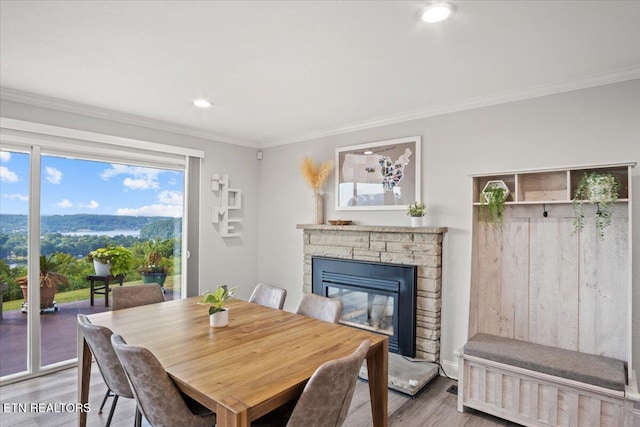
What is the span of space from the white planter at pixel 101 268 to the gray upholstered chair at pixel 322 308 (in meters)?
2.25

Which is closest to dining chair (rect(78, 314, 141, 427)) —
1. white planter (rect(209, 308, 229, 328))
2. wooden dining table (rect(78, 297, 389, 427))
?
wooden dining table (rect(78, 297, 389, 427))

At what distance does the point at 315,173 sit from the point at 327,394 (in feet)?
9.81

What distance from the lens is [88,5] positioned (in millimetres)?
1790

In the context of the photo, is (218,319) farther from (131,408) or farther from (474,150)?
(474,150)

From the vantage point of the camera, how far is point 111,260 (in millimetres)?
3793

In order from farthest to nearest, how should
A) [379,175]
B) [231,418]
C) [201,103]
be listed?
[379,175] → [201,103] → [231,418]

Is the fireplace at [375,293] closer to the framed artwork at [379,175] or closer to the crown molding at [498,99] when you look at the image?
the framed artwork at [379,175]

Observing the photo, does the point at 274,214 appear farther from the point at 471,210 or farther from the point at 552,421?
the point at 552,421

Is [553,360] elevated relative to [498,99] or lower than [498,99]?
lower

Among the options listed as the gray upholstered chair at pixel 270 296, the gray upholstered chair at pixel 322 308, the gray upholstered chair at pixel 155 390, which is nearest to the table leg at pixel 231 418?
the gray upholstered chair at pixel 155 390

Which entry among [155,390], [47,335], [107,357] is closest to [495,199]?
[155,390]

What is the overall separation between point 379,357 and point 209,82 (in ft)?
7.57

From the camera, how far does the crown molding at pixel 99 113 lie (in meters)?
3.06

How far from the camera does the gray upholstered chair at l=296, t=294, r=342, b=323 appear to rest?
2604 millimetres
